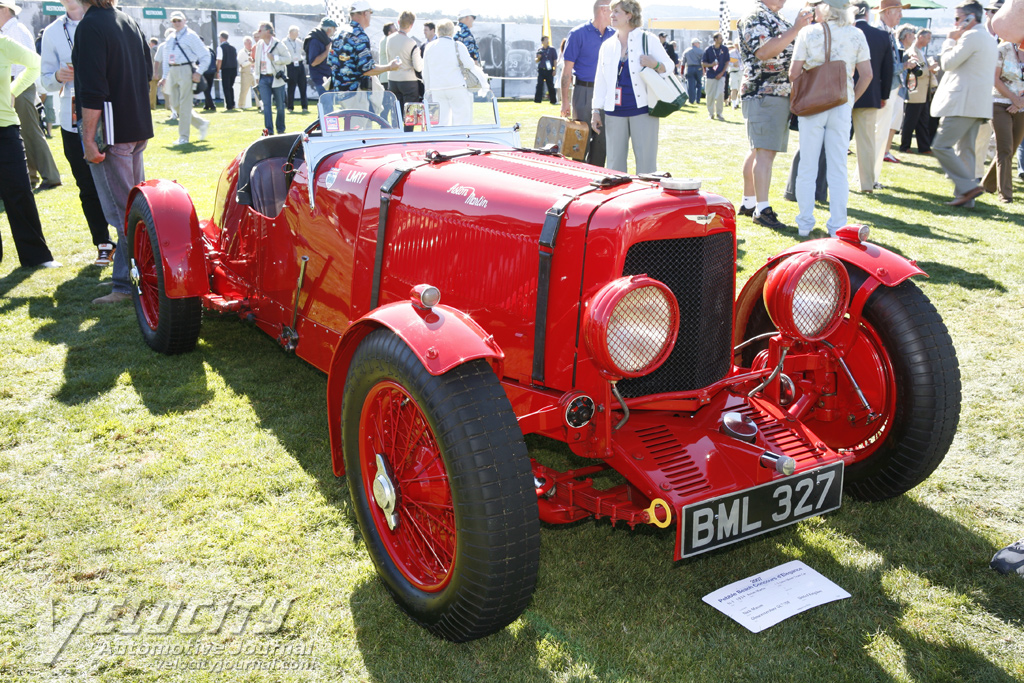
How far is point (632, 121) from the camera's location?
6.70 meters

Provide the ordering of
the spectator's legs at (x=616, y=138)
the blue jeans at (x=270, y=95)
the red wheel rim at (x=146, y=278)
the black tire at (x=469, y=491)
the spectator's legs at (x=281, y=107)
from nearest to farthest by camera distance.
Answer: the black tire at (x=469, y=491)
the red wheel rim at (x=146, y=278)
the spectator's legs at (x=616, y=138)
the blue jeans at (x=270, y=95)
the spectator's legs at (x=281, y=107)

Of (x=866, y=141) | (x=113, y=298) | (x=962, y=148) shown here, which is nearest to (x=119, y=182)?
(x=113, y=298)

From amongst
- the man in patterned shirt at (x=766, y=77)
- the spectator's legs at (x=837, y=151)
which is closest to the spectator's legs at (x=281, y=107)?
the man in patterned shirt at (x=766, y=77)

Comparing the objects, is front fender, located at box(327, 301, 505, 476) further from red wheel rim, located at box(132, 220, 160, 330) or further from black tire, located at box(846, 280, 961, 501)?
red wheel rim, located at box(132, 220, 160, 330)

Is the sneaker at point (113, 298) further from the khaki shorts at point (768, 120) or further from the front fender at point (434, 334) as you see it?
the khaki shorts at point (768, 120)

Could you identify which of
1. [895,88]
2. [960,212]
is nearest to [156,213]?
[960,212]

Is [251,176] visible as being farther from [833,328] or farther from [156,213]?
[833,328]

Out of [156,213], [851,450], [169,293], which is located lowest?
[851,450]

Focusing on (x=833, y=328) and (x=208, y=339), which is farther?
(x=208, y=339)

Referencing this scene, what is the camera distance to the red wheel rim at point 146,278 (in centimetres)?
486

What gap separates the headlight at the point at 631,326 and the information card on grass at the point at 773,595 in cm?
85

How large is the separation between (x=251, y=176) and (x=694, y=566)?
11.2ft

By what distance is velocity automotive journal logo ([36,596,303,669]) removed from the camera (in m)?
2.45

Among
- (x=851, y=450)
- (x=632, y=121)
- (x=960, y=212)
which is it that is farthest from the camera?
(x=960, y=212)
